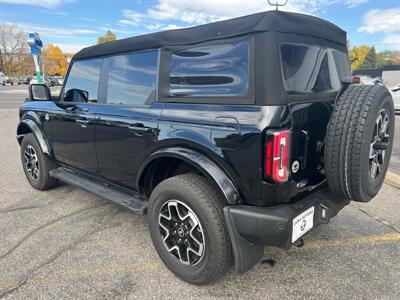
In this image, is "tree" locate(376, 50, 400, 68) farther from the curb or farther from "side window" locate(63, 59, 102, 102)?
"side window" locate(63, 59, 102, 102)

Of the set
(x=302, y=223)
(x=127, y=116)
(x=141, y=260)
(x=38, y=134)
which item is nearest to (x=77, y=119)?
(x=127, y=116)

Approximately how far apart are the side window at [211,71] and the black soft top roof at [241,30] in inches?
3.6

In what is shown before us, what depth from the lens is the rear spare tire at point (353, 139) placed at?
2.09 metres

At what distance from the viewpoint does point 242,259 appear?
2.20 meters

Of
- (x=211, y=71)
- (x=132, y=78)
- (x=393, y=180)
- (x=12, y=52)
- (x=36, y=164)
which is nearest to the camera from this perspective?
(x=211, y=71)

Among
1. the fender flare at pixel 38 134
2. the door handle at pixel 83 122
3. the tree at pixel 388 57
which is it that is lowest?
the fender flare at pixel 38 134

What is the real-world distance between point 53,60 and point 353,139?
94769mm

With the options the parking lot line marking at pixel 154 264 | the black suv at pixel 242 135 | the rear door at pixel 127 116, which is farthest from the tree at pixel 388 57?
the rear door at pixel 127 116

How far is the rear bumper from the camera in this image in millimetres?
2078

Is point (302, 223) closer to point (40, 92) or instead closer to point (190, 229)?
point (190, 229)

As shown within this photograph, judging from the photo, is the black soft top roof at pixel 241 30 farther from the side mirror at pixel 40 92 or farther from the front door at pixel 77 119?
the side mirror at pixel 40 92

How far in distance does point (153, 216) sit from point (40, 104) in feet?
8.65

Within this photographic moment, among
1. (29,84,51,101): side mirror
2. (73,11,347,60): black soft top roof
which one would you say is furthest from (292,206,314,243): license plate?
(29,84,51,101): side mirror

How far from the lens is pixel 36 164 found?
14.7 feet
